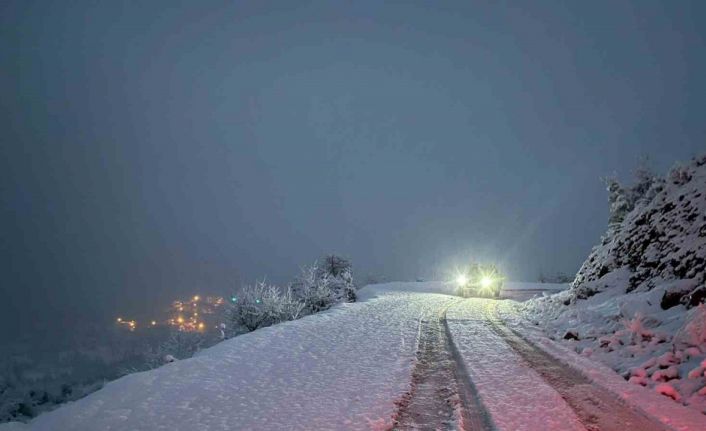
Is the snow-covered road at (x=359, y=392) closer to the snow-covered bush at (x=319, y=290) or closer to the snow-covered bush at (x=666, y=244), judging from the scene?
the snow-covered bush at (x=666, y=244)

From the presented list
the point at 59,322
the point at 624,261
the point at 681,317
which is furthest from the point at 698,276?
the point at 59,322

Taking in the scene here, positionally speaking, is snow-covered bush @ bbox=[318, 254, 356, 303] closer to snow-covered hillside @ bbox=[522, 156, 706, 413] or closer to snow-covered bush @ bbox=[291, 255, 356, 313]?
snow-covered bush @ bbox=[291, 255, 356, 313]

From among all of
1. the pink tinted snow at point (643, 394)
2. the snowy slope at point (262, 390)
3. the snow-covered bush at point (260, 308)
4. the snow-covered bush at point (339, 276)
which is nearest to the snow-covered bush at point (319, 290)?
the snow-covered bush at point (339, 276)

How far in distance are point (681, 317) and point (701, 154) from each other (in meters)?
9.88

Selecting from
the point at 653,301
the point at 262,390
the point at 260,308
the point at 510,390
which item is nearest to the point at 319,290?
the point at 260,308

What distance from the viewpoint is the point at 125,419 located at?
6305mm

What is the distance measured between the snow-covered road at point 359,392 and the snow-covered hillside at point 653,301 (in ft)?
3.95

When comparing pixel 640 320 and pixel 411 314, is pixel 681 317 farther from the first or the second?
pixel 411 314

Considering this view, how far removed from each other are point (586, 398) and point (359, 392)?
4129 mm

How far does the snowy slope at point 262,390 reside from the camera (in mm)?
6191

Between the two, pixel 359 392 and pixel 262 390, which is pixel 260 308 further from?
pixel 359 392

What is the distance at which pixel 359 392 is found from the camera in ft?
24.9

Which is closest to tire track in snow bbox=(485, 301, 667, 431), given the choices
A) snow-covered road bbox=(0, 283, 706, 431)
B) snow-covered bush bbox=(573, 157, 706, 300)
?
snow-covered road bbox=(0, 283, 706, 431)

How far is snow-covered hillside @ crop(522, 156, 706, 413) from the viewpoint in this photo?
26.8 feet
